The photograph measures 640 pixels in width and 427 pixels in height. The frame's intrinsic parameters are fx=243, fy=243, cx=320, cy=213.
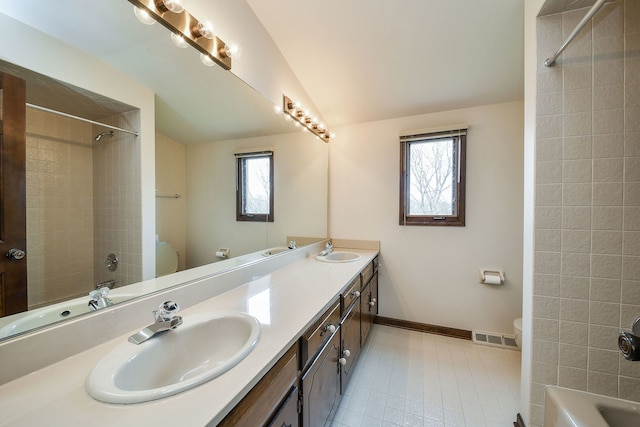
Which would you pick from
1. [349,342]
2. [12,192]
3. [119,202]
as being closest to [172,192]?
[119,202]

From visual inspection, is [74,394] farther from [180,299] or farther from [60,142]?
[60,142]

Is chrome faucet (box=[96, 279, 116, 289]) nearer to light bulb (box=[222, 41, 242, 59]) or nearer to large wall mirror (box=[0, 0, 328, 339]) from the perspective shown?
large wall mirror (box=[0, 0, 328, 339])

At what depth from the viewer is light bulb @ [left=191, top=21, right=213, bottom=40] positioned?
1.17m

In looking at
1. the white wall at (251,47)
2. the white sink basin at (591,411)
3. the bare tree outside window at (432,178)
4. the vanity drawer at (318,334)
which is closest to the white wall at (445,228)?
the bare tree outside window at (432,178)

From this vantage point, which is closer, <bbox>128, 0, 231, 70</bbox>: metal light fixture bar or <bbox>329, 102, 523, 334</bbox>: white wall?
<bbox>128, 0, 231, 70</bbox>: metal light fixture bar

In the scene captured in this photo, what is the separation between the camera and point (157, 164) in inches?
42.9

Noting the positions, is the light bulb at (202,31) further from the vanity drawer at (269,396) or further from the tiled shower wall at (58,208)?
the vanity drawer at (269,396)

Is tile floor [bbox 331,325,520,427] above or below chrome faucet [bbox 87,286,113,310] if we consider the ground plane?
below

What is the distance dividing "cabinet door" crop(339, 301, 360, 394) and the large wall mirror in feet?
2.64

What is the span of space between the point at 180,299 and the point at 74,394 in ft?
1.68

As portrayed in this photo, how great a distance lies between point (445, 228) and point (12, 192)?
2.67m

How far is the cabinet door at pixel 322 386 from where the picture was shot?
1003mm

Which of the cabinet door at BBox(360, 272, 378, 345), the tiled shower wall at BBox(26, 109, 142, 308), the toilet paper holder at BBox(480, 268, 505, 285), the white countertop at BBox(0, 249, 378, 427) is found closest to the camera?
the white countertop at BBox(0, 249, 378, 427)

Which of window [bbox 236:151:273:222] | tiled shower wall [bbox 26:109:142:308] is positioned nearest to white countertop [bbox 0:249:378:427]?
tiled shower wall [bbox 26:109:142:308]
